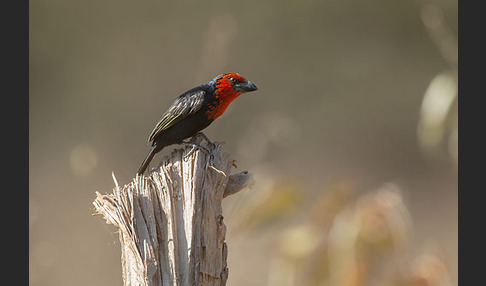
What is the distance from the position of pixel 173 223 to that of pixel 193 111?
3.03ft

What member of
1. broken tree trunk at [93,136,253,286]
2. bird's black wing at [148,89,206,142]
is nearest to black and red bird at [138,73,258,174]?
bird's black wing at [148,89,206,142]

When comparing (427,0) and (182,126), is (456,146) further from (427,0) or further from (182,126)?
(427,0)

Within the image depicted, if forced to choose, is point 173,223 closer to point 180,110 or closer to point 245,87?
point 180,110

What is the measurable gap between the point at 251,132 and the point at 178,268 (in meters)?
1.81

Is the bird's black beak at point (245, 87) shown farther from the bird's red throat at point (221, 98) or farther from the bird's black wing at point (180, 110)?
the bird's black wing at point (180, 110)

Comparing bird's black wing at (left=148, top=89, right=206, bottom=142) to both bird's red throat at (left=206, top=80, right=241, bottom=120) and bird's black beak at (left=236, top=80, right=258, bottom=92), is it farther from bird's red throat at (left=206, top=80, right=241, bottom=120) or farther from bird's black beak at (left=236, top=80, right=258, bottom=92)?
bird's black beak at (left=236, top=80, right=258, bottom=92)

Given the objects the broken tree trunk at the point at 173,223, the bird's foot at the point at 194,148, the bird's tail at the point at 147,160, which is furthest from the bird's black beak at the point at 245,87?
the broken tree trunk at the point at 173,223

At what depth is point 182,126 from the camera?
3920mm

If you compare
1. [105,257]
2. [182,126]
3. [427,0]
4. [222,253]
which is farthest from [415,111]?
[222,253]

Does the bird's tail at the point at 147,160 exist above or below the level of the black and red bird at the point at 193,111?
below

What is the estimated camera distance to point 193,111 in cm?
391

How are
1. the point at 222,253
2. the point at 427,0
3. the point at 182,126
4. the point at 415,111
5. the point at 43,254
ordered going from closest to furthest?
the point at 222,253
the point at 182,126
the point at 43,254
the point at 415,111
the point at 427,0

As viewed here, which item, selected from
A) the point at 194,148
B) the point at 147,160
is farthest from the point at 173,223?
the point at 147,160

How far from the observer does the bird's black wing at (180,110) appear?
3.90 meters
